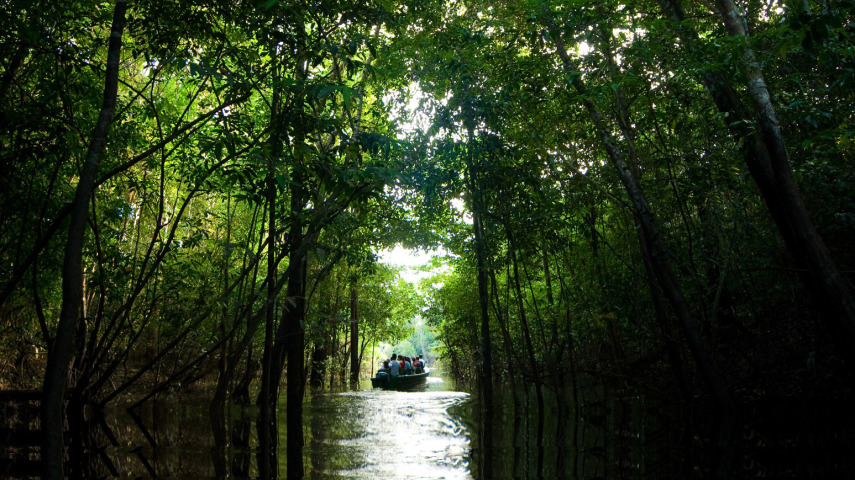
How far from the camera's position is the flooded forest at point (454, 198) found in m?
4.92

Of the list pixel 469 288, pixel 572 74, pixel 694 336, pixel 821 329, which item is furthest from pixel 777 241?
pixel 469 288

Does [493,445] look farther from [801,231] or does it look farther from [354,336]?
[354,336]

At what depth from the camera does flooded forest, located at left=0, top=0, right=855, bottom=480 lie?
4.92 m

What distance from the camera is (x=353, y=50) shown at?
17.4ft

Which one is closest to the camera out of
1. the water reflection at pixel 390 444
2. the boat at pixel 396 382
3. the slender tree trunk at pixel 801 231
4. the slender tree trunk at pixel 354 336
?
the water reflection at pixel 390 444

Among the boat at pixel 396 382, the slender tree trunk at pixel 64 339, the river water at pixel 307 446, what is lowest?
the boat at pixel 396 382

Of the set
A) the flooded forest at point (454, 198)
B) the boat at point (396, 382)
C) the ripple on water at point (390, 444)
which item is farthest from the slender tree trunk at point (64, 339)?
the boat at point (396, 382)

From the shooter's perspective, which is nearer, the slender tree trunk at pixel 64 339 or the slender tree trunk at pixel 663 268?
the slender tree trunk at pixel 64 339

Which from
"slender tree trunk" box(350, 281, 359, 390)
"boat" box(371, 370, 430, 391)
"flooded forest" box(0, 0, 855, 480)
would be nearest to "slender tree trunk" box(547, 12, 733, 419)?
"flooded forest" box(0, 0, 855, 480)

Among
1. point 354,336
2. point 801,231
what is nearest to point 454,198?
point 801,231

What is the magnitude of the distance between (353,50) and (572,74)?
3.17 m

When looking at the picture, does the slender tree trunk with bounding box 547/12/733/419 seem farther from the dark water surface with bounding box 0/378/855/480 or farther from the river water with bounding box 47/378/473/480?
the river water with bounding box 47/378/473/480

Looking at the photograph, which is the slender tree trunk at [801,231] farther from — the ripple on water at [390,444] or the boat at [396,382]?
the boat at [396,382]

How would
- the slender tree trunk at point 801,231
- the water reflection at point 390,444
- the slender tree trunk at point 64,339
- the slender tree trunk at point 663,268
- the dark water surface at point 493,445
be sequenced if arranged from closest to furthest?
the slender tree trunk at point 64,339, the dark water surface at point 493,445, the water reflection at point 390,444, the slender tree trunk at point 801,231, the slender tree trunk at point 663,268
